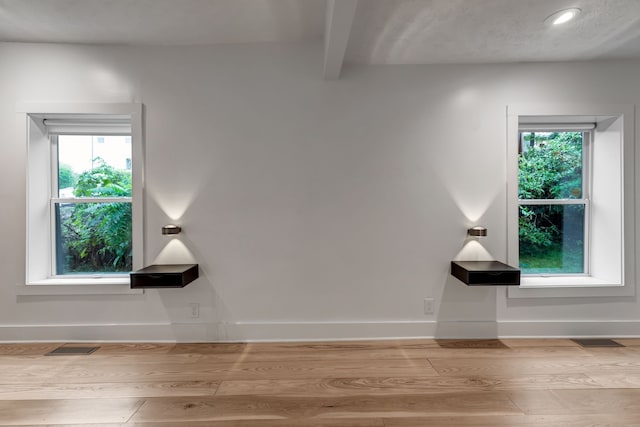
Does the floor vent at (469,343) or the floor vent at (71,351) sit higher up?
the floor vent at (469,343)

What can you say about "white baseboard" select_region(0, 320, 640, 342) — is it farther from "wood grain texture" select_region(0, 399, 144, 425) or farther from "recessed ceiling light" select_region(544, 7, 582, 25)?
"recessed ceiling light" select_region(544, 7, 582, 25)

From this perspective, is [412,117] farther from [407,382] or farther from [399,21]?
[407,382]

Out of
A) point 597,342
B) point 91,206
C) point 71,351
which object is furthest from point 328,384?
point 91,206

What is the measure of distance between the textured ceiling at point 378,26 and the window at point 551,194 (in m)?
0.77

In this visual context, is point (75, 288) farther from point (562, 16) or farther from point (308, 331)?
point (562, 16)

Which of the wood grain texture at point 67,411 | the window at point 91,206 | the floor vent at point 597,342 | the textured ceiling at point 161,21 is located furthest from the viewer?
the window at point 91,206

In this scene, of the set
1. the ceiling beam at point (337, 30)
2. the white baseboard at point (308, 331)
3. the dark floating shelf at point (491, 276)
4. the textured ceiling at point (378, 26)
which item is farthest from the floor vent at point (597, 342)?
the ceiling beam at point (337, 30)

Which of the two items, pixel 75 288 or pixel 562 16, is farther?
pixel 75 288

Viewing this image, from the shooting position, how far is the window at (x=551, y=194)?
332 centimetres

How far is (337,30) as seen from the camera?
2.17 m

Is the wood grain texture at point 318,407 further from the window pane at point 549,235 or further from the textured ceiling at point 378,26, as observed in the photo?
the textured ceiling at point 378,26

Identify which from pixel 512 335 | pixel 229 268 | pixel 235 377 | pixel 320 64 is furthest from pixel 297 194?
pixel 512 335

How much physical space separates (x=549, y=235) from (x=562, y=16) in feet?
6.43

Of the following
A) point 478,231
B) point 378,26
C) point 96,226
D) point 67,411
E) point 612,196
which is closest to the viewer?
point 67,411
